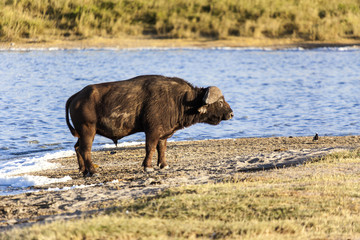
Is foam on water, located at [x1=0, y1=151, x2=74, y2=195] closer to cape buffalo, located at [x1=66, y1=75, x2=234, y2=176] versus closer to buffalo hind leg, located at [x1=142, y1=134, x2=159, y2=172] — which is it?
cape buffalo, located at [x1=66, y1=75, x2=234, y2=176]

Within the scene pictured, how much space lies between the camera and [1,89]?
24.1 meters

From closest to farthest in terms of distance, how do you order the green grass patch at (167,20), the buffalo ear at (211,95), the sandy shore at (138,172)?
the sandy shore at (138,172) < the buffalo ear at (211,95) < the green grass patch at (167,20)

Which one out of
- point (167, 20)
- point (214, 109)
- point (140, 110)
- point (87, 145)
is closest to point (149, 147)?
point (140, 110)

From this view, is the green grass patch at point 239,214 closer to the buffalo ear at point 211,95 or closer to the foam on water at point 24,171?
the buffalo ear at point 211,95

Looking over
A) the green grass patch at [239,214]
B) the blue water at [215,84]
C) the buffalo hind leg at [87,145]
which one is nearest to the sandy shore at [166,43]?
the blue water at [215,84]

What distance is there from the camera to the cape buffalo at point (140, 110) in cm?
1004

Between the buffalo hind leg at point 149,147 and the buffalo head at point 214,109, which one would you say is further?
the buffalo head at point 214,109

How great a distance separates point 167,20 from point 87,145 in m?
30.4

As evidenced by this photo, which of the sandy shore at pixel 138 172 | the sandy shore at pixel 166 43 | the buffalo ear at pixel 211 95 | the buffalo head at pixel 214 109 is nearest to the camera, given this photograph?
the sandy shore at pixel 138 172

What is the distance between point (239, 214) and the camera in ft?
22.0

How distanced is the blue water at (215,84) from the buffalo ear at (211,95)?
4.93 metres

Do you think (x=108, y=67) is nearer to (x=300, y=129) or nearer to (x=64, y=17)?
(x=64, y=17)

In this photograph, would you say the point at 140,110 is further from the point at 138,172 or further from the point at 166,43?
the point at 166,43

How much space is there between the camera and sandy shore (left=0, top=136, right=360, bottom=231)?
25.5ft
